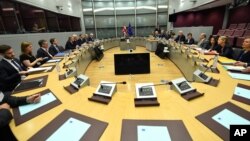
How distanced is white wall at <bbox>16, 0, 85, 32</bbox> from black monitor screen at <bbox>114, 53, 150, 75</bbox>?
3.79m

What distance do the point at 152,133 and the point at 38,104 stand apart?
1.15 m

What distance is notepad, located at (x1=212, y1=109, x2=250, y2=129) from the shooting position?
1.13 m

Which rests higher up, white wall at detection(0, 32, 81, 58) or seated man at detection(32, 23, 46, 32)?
seated man at detection(32, 23, 46, 32)

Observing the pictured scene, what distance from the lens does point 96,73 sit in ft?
16.1

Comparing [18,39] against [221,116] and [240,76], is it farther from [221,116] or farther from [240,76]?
[240,76]

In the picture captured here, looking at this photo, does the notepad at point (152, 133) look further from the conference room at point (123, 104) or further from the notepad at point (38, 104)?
the notepad at point (38, 104)

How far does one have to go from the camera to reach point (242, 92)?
5.25 feet

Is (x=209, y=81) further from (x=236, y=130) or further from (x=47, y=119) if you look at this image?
(x=47, y=119)

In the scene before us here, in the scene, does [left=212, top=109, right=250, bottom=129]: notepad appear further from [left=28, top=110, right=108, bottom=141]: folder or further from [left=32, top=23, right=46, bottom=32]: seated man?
[left=32, top=23, right=46, bottom=32]: seated man

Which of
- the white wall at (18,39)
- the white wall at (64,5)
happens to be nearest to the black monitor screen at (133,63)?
the white wall at (18,39)

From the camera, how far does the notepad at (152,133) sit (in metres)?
1.01

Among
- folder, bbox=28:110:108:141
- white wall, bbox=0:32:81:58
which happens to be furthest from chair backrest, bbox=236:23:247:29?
white wall, bbox=0:32:81:58

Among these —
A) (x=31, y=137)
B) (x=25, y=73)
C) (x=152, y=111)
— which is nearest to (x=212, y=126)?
(x=152, y=111)

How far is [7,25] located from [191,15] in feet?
36.8
